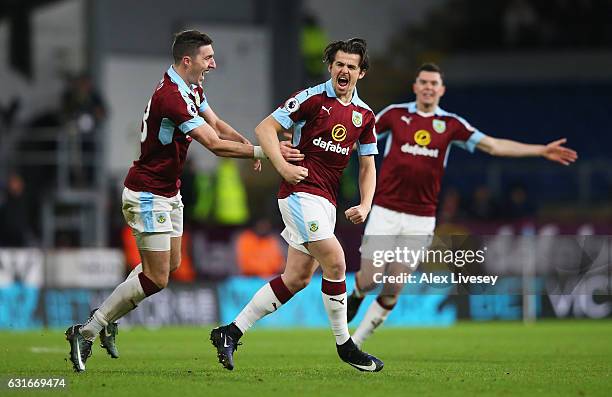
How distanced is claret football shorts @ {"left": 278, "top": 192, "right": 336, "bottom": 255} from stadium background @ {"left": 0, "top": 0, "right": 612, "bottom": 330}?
30.6 ft

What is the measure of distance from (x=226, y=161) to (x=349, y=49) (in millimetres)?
13829

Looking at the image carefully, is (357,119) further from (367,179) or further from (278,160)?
(278,160)

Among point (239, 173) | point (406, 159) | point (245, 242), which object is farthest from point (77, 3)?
point (406, 159)

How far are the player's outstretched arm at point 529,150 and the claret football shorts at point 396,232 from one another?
0.88 metres

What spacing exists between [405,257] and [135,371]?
3135 millimetres

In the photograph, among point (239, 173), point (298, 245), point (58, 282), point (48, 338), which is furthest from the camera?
point (239, 173)

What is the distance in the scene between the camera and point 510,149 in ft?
39.0

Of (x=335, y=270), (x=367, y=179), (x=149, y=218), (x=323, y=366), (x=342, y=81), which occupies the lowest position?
(x=323, y=366)

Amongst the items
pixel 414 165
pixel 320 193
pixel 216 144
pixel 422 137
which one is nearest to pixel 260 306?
pixel 320 193

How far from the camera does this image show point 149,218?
31.2 feet

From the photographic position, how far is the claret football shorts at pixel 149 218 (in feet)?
31.2

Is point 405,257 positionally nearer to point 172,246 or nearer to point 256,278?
point 172,246

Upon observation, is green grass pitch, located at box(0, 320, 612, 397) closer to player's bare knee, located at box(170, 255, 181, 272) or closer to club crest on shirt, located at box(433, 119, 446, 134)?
player's bare knee, located at box(170, 255, 181, 272)

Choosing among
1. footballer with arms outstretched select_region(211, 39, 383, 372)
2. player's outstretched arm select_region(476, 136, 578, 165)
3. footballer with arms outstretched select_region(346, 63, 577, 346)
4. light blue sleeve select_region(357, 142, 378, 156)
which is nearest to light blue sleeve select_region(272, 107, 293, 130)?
footballer with arms outstretched select_region(211, 39, 383, 372)
